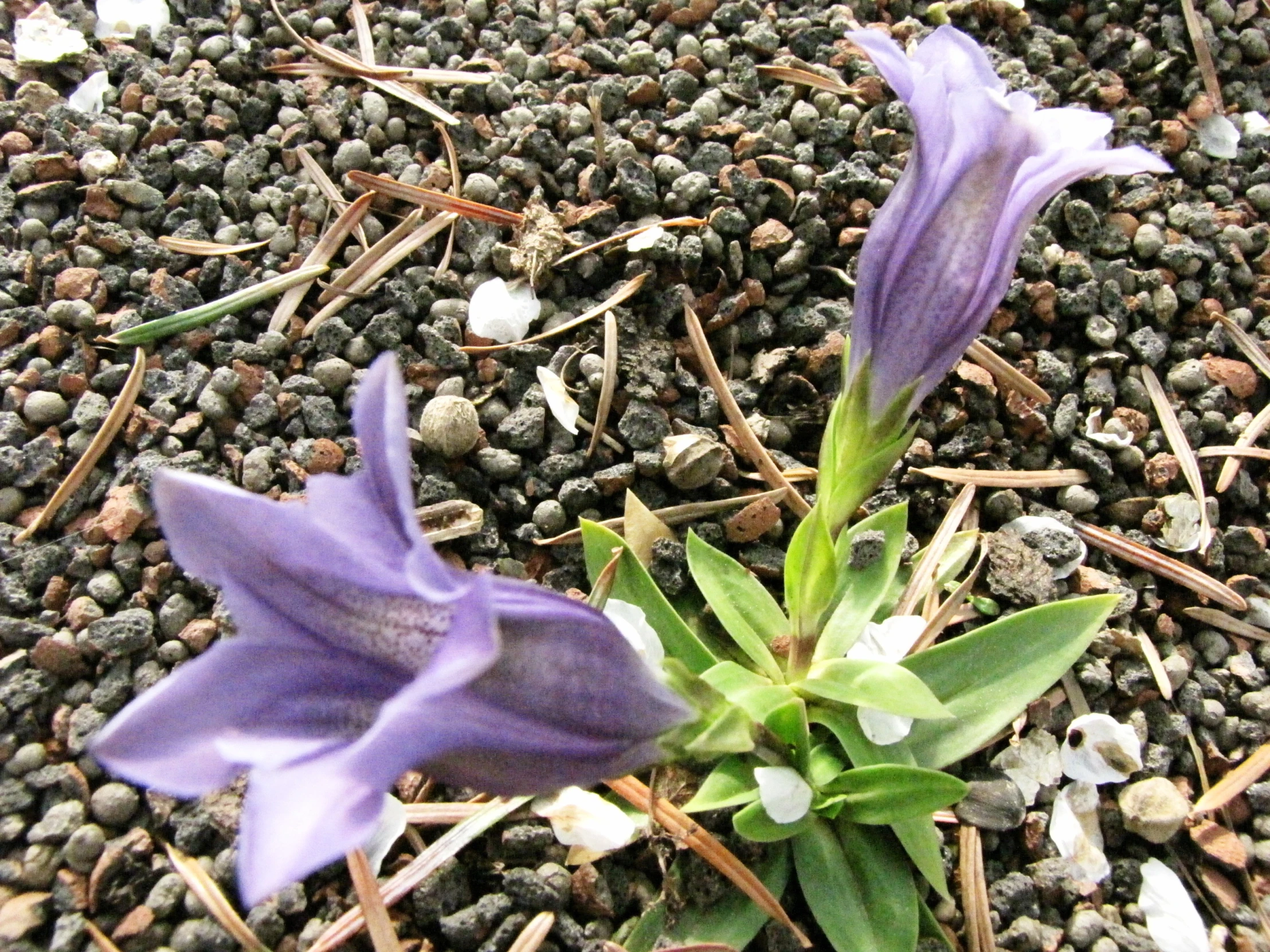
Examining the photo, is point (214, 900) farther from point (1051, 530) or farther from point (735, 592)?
point (1051, 530)

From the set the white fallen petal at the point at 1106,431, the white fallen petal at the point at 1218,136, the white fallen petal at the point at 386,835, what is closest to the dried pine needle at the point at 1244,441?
the white fallen petal at the point at 1106,431

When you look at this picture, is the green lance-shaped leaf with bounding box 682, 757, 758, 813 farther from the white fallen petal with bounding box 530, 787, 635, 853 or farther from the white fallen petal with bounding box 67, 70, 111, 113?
the white fallen petal with bounding box 67, 70, 111, 113

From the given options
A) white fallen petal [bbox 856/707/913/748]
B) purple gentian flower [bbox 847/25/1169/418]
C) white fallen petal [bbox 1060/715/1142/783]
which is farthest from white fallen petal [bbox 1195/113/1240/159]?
white fallen petal [bbox 856/707/913/748]

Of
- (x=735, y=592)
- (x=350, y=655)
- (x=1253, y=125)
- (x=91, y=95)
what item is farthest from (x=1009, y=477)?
(x=91, y=95)

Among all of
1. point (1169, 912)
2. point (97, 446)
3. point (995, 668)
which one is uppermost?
point (97, 446)

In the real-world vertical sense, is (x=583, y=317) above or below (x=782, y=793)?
above

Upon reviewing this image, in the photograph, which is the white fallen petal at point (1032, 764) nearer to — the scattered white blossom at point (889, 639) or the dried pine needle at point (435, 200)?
the scattered white blossom at point (889, 639)
